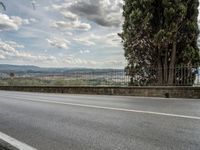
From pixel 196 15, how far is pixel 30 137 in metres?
16.3

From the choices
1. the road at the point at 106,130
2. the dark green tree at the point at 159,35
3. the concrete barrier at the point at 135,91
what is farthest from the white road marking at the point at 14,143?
the dark green tree at the point at 159,35

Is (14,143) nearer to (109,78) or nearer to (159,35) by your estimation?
(109,78)

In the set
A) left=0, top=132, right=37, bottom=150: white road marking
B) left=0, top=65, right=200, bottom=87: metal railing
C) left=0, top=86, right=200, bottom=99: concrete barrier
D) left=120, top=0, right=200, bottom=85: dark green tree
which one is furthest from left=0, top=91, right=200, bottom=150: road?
left=120, top=0, right=200, bottom=85: dark green tree

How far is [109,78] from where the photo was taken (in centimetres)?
1634

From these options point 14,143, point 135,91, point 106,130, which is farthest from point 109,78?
point 14,143

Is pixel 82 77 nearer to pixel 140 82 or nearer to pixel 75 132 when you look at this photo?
pixel 140 82

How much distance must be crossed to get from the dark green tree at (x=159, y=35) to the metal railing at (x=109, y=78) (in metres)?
0.27

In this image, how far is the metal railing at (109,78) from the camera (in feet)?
45.4

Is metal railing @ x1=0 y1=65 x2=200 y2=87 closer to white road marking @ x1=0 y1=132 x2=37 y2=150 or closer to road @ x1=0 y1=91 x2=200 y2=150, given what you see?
road @ x1=0 y1=91 x2=200 y2=150

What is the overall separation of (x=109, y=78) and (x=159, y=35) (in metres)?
4.22

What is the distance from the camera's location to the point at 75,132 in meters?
5.71

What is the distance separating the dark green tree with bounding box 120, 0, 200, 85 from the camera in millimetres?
18031

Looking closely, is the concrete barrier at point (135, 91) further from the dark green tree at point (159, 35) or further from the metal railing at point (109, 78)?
the dark green tree at point (159, 35)

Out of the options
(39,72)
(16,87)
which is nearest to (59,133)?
(39,72)
